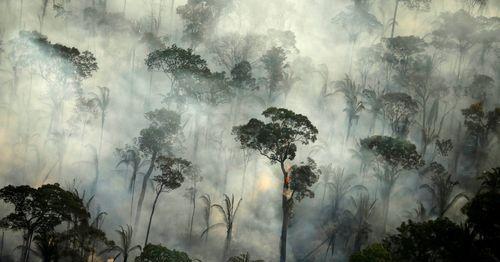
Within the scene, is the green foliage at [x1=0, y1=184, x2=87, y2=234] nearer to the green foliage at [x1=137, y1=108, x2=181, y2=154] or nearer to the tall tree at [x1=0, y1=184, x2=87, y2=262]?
the tall tree at [x1=0, y1=184, x2=87, y2=262]

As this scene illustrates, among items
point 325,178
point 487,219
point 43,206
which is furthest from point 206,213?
point 487,219

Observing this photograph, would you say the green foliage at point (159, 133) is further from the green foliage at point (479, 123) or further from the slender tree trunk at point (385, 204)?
the green foliage at point (479, 123)

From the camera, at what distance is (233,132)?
61719mm

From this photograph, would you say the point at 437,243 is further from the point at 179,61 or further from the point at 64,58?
the point at 64,58

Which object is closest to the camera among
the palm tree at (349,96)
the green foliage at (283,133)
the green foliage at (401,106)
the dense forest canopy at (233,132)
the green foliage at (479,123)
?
the green foliage at (283,133)

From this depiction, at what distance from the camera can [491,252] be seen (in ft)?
84.7

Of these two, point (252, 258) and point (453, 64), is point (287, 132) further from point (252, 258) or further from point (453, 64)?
point (453, 64)

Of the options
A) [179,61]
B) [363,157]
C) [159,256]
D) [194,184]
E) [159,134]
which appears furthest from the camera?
[363,157]

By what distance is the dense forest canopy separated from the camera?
5372 centimetres

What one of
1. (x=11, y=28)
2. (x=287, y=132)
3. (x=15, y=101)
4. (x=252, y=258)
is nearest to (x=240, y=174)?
(x=252, y=258)

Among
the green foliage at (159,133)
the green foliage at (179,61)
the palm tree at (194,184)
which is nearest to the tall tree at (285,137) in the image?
the green foliage at (159,133)

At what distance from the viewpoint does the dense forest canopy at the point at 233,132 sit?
53.7m

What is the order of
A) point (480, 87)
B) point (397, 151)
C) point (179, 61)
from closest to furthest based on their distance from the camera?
point (397, 151)
point (179, 61)
point (480, 87)

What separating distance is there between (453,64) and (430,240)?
2573 inches
